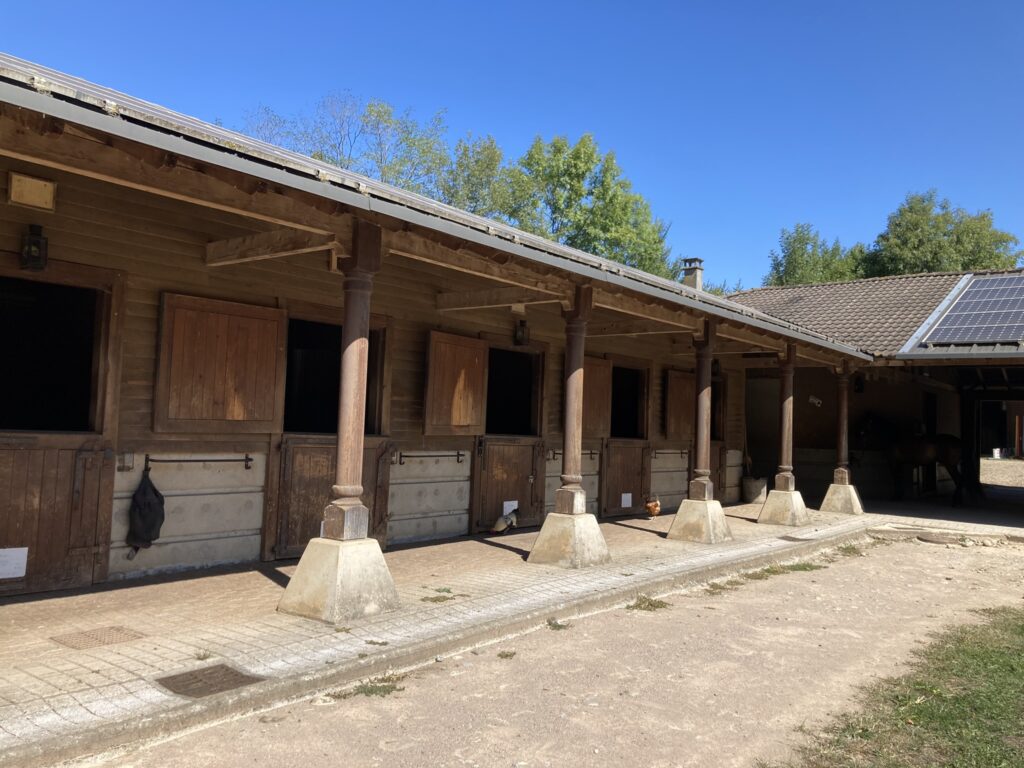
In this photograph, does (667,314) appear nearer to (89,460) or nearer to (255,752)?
(89,460)

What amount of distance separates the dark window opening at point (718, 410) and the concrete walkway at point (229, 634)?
20.5 feet

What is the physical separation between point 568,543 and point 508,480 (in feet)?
7.56

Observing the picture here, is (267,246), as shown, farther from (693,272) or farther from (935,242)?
(935,242)

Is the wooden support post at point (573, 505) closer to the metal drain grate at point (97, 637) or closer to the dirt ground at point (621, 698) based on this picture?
the dirt ground at point (621, 698)

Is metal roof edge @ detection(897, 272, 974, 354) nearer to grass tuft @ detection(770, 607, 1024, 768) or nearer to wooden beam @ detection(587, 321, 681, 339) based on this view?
wooden beam @ detection(587, 321, 681, 339)

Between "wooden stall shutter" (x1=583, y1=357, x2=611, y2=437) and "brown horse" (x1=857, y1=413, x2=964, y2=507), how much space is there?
25.5 feet

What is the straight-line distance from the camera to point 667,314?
9.30 meters

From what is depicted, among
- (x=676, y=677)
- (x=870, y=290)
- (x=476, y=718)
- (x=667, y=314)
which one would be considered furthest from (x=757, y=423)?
(x=476, y=718)

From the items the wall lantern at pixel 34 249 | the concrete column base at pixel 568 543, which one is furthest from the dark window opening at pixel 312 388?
the wall lantern at pixel 34 249

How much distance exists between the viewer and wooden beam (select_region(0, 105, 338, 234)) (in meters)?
3.87

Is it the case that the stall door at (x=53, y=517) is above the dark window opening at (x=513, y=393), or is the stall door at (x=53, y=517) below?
below

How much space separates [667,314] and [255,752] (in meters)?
7.09

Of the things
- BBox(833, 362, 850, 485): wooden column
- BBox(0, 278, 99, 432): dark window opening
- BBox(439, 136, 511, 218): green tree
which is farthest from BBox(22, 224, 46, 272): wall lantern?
BBox(439, 136, 511, 218): green tree

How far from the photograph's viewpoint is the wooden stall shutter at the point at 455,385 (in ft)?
27.8
